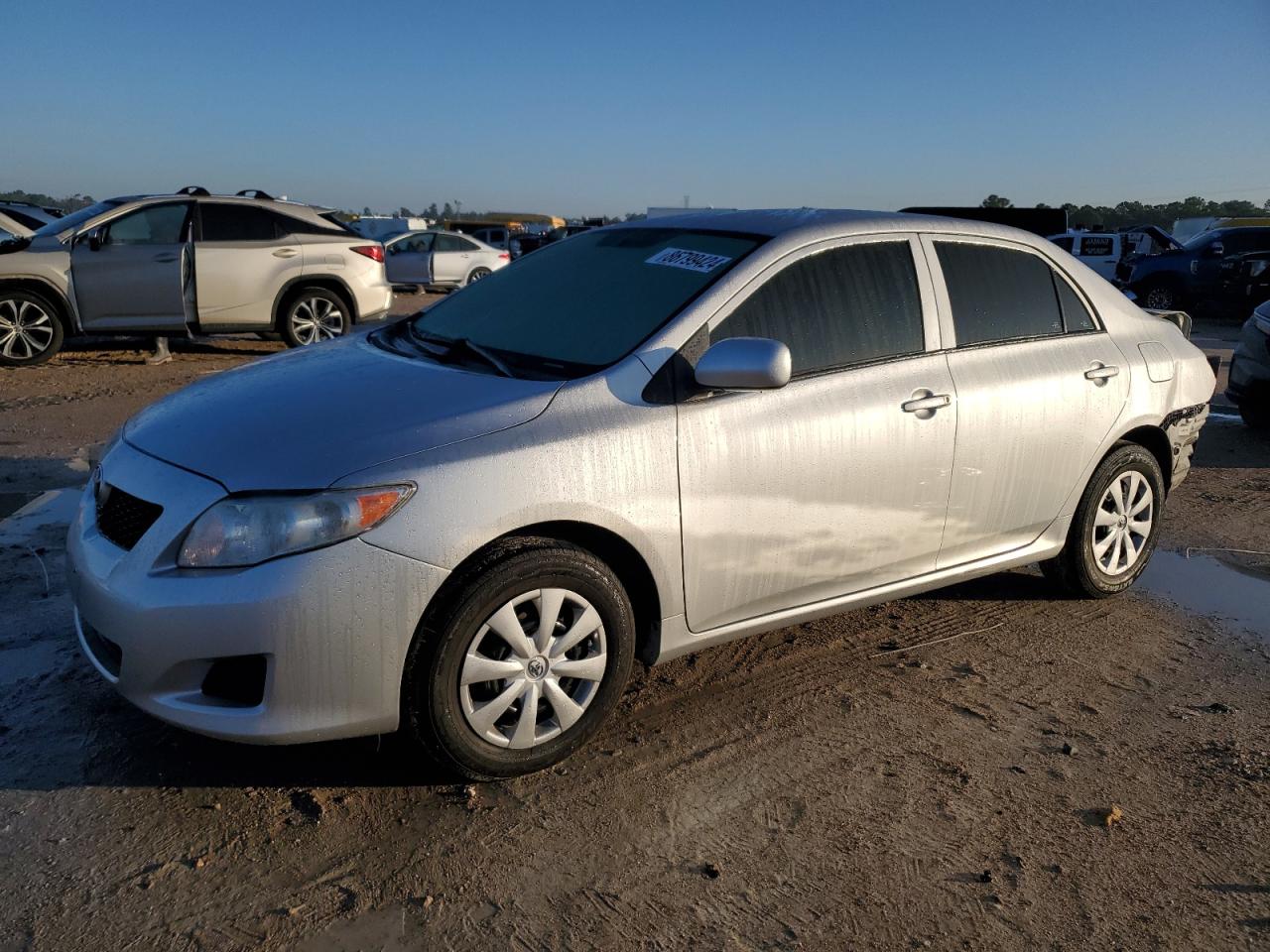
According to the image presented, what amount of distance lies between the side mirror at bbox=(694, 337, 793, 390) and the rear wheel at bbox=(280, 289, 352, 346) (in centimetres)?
867

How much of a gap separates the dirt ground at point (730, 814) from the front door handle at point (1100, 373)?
3.57 feet

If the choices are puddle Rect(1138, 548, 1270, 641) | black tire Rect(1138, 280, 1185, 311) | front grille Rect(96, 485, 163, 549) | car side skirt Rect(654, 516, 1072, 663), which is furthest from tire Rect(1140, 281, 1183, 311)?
front grille Rect(96, 485, 163, 549)

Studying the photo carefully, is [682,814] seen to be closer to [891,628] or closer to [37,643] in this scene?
[891,628]

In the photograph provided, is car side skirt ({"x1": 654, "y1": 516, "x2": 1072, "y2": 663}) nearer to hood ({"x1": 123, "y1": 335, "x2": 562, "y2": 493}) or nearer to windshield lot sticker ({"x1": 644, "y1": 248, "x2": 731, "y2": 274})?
hood ({"x1": 123, "y1": 335, "x2": 562, "y2": 493})

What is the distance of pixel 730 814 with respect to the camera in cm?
305

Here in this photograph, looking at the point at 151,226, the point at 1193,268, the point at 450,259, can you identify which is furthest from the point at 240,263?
the point at 1193,268

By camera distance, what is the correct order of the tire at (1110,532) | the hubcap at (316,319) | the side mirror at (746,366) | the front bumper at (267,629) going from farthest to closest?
the hubcap at (316,319) → the tire at (1110,532) → the side mirror at (746,366) → the front bumper at (267,629)

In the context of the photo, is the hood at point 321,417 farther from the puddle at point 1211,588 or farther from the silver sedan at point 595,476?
the puddle at point 1211,588

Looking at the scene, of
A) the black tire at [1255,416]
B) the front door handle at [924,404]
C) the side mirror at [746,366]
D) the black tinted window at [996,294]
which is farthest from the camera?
the black tire at [1255,416]

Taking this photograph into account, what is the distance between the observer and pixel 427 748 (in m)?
3.00

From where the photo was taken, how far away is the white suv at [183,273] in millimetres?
10211

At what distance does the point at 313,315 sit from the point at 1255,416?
8968 millimetres

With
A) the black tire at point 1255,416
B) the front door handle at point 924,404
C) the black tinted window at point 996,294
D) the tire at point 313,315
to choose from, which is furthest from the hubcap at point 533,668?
the tire at point 313,315

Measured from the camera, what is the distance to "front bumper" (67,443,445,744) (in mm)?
2723
